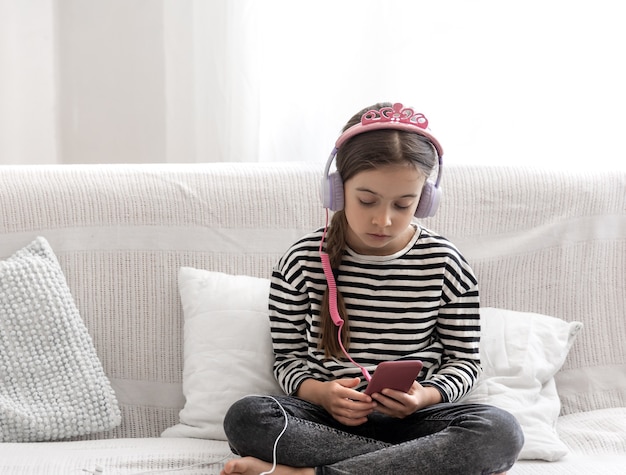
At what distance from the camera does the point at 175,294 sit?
176 centimetres

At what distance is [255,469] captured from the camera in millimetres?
1372

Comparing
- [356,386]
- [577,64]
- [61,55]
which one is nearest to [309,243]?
[356,386]

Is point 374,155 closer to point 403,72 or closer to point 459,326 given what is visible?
point 459,326

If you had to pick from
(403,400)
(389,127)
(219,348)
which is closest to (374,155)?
(389,127)

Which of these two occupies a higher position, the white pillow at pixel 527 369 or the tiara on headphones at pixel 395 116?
the tiara on headphones at pixel 395 116

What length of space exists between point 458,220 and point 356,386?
0.53 metres

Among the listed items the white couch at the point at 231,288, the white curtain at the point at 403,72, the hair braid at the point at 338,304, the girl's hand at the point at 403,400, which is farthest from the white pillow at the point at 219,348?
the white curtain at the point at 403,72

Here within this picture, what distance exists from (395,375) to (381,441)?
0.17 m

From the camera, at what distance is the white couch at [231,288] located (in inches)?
64.1

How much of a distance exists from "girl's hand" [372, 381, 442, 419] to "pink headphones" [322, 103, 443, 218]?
316mm

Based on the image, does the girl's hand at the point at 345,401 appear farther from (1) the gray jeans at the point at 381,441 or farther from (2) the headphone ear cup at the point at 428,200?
(2) the headphone ear cup at the point at 428,200

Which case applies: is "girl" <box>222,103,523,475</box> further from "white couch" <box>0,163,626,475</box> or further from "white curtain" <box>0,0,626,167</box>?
"white curtain" <box>0,0,626,167</box>

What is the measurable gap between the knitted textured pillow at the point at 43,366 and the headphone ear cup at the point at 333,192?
59 cm

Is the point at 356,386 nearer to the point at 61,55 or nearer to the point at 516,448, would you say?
the point at 516,448
